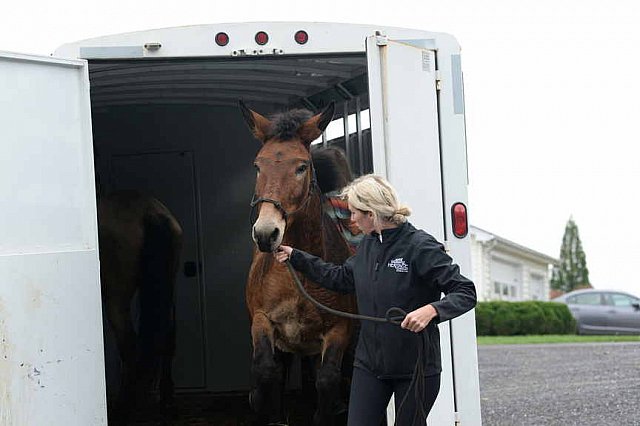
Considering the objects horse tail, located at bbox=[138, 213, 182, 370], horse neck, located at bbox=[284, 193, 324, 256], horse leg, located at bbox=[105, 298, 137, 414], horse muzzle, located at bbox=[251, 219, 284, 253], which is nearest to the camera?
horse muzzle, located at bbox=[251, 219, 284, 253]

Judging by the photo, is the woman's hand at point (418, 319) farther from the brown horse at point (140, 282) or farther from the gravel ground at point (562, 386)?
the gravel ground at point (562, 386)

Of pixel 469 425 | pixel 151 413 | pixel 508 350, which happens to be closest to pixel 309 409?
pixel 151 413

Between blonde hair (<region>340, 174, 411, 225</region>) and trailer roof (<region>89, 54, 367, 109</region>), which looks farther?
trailer roof (<region>89, 54, 367, 109</region>)

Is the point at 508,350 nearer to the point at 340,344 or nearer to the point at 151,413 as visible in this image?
the point at 151,413

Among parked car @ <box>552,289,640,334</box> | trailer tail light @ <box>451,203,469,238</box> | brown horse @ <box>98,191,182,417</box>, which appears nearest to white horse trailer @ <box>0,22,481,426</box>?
trailer tail light @ <box>451,203,469,238</box>

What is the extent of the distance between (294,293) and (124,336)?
8.18ft

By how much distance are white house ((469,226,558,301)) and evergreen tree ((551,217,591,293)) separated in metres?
12.3

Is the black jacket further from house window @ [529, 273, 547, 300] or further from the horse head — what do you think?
house window @ [529, 273, 547, 300]

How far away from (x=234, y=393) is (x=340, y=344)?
3579 millimetres

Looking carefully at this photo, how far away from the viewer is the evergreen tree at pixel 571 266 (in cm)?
6938

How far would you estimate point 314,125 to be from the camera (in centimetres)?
682

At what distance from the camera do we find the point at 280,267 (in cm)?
686

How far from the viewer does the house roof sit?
44.2 m

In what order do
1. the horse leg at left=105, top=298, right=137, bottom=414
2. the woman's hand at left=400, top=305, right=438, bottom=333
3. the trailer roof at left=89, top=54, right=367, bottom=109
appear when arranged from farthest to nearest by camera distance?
the horse leg at left=105, top=298, right=137, bottom=414
the trailer roof at left=89, top=54, right=367, bottom=109
the woman's hand at left=400, top=305, right=438, bottom=333
